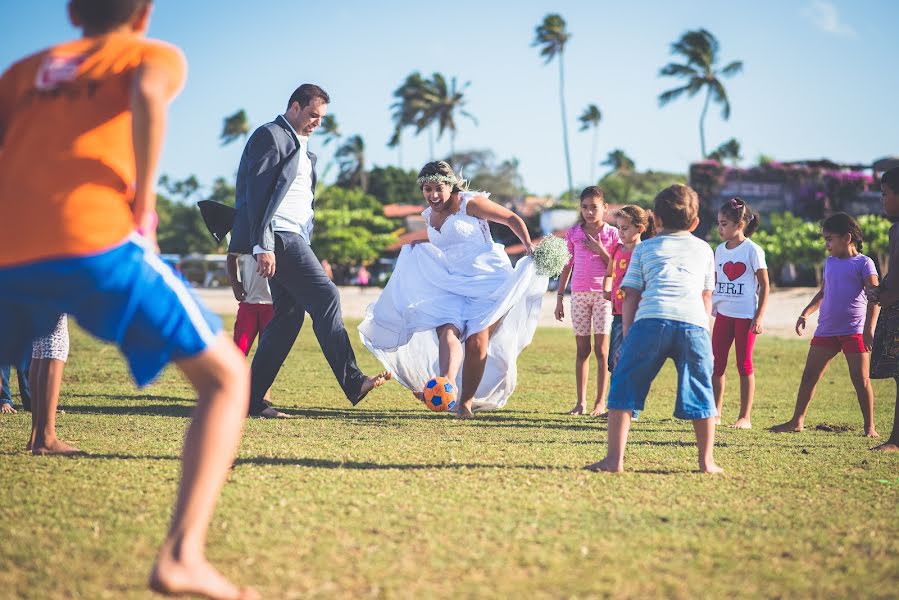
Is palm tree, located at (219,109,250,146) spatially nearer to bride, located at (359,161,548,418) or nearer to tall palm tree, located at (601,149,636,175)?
tall palm tree, located at (601,149,636,175)

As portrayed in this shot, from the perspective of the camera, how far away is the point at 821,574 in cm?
330

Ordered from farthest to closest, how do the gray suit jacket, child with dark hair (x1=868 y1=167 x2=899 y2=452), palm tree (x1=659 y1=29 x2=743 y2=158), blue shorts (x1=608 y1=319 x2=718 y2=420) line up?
1. palm tree (x1=659 y1=29 x2=743 y2=158)
2. the gray suit jacket
3. child with dark hair (x1=868 y1=167 x2=899 y2=452)
4. blue shorts (x1=608 y1=319 x2=718 y2=420)

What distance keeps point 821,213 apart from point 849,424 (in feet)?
114

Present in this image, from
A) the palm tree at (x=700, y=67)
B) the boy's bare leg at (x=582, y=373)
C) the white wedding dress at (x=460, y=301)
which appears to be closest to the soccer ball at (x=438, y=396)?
the white wedding dress at (x=460, y=301)

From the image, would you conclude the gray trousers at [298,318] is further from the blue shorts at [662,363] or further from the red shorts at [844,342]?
the red shorts at [844,342]

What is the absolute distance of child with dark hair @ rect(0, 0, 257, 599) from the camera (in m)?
2.85

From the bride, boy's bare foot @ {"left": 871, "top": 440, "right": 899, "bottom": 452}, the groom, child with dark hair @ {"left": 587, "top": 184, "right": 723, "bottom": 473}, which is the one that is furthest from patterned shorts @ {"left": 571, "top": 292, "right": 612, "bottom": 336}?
child with dark hair @ {"left": 587, "top": 184, "right": 723, "bottom": 473}

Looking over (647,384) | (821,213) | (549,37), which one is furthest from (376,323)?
(549,37)

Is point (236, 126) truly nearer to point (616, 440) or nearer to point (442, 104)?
point (442, 104)

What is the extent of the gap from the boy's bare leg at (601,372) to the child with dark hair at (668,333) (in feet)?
9.58

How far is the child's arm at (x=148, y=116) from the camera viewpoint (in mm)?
2826

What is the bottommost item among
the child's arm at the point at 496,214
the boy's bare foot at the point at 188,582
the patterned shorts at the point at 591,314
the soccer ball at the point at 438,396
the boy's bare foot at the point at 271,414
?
the boy's bare foot at the point at 271,414

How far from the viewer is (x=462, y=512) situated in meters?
4.07

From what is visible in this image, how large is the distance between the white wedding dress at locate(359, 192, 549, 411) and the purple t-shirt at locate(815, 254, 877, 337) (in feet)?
8.13
